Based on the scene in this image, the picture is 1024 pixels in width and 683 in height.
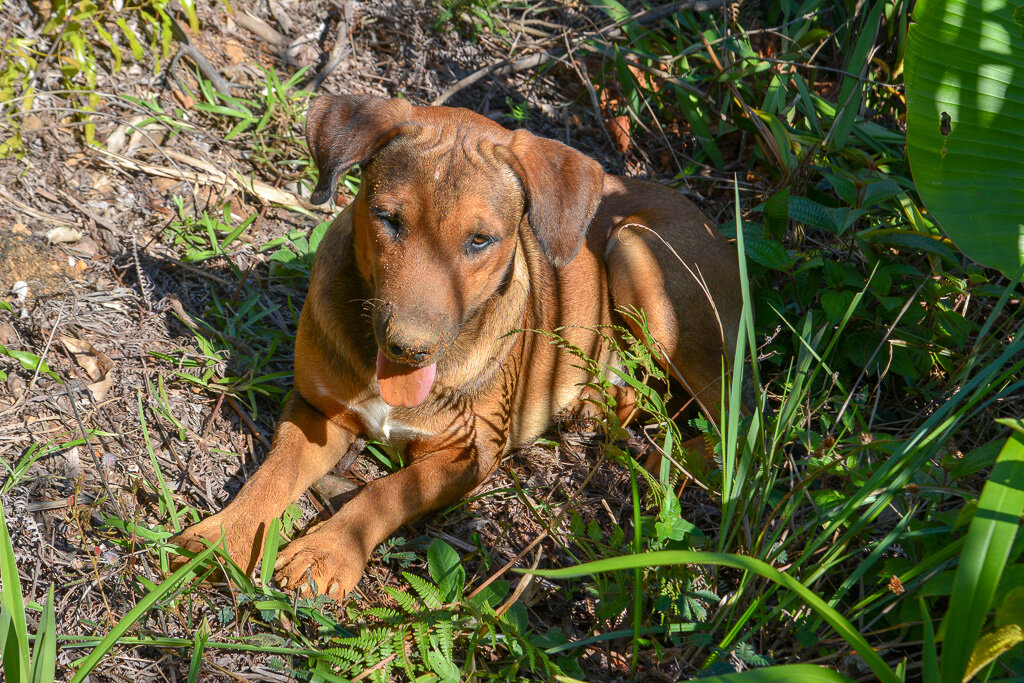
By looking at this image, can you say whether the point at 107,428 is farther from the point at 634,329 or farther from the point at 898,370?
the point at 898,370

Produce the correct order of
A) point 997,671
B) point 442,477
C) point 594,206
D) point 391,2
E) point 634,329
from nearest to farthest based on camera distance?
point 997,671
point 594,206
point 442,477
point 634,329
point 391,2

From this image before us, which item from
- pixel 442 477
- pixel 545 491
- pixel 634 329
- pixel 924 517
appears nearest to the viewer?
pixel 924 517

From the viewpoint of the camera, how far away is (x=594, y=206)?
3018 mm

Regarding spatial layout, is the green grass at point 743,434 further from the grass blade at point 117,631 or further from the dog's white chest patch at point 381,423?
the dog's white chest patch at point 381,423

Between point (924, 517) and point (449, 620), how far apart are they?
5.28ft

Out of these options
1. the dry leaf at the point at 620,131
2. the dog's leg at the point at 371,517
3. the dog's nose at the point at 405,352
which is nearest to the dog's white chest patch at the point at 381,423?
the dog's leg at the point at 371,517

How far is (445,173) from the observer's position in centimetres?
277

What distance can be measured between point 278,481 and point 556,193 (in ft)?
4.96

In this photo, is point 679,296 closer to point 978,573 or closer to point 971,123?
point 971,123

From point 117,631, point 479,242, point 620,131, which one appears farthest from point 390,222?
point 620,131

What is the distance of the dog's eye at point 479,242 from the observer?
2.83 metres

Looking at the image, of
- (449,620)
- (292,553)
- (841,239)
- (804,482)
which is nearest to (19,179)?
(292,553)

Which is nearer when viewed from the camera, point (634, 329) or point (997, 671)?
point (997, 671)

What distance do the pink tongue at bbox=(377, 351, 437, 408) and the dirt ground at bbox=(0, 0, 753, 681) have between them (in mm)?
535
